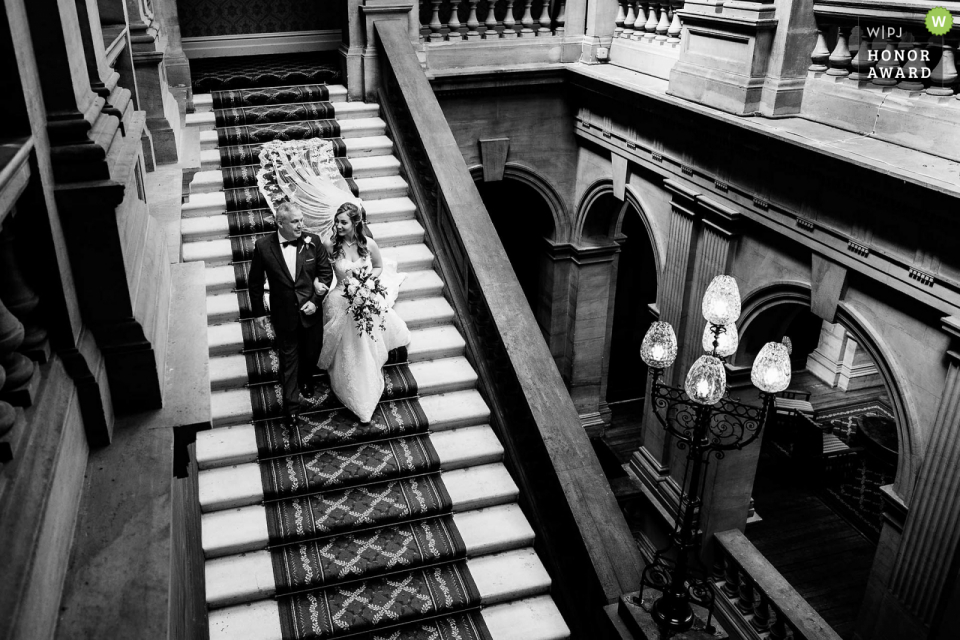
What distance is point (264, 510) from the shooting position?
609 cm

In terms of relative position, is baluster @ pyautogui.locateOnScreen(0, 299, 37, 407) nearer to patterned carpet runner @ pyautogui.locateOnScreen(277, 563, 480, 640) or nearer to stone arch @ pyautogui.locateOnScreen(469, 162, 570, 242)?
patterned carpet runner @ pyautogui.locateOnScreen(277, 563, 480, 640)

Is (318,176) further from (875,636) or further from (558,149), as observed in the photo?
(875,636)

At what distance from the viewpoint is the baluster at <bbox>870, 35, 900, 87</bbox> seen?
6.67 metres

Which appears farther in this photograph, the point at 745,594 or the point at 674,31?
the point at 674,31

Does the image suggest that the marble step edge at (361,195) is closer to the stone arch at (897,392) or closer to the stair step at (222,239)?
the stair step at (222,239)

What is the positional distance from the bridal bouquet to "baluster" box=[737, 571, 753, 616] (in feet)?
14.1

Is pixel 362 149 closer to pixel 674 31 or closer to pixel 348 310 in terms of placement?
pixel 348 310

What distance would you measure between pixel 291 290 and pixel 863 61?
197 inches

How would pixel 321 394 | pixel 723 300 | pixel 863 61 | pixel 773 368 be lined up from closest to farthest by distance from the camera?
pixel 773 368 < pixel 723 300 < pixel 321 394 < pixel 863 61

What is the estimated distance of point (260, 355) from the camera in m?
7.07

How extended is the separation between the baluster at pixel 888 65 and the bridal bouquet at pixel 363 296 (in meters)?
4.34

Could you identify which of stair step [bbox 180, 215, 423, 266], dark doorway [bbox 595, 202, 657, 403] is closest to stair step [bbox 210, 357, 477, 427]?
stair step [bbox 180, 215, 423, 266]

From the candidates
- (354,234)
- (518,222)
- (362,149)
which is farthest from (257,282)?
(518,222)

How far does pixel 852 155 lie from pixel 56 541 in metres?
5.98
